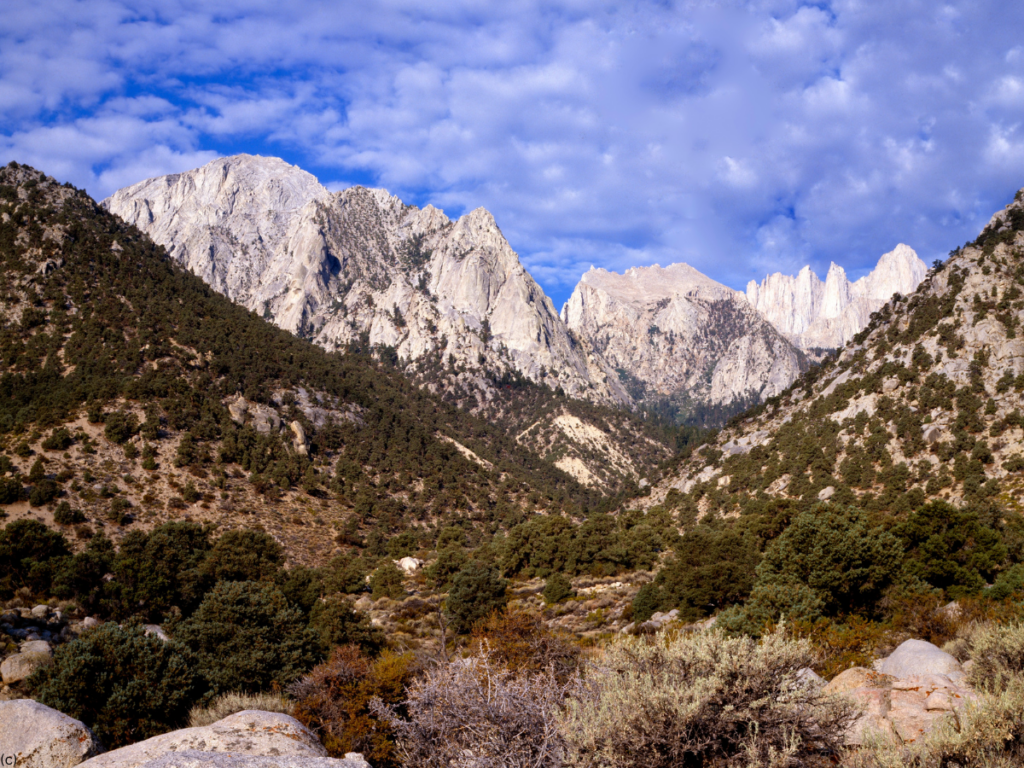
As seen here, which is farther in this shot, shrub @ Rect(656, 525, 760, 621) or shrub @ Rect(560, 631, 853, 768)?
shrub @ Rect(656, 525, 760, 621)

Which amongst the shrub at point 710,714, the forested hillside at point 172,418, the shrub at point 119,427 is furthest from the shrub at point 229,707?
the shrub at point 119,427

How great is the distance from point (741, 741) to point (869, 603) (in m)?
21.1

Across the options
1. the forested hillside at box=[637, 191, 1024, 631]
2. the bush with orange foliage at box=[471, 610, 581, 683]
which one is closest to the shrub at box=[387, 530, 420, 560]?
the forested hillside at box=[637, 191, 1024, 631]

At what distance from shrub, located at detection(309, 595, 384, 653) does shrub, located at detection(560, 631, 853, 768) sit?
21.3 metres

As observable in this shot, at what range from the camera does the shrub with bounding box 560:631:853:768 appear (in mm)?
7492

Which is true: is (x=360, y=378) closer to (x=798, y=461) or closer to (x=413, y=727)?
(x=798, y=461)

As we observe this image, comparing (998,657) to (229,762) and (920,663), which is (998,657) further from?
(229,762)

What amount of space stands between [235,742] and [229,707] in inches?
250

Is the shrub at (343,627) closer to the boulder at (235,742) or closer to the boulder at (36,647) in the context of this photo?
the boulder at (36,647)

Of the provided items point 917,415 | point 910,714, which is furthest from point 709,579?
point 917,415

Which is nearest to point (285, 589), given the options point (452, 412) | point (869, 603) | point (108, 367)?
point (869, 603)

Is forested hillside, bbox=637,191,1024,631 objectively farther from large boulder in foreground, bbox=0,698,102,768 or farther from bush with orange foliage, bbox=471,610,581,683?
large boulder in foreground, bbox=0,698,102,768

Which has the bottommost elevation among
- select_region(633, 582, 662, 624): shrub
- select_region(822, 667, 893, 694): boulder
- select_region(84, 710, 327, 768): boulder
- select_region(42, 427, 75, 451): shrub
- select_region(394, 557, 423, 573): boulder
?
select_region(394, 557, 423, 573): boulder

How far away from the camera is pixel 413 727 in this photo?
1098 centimetres
